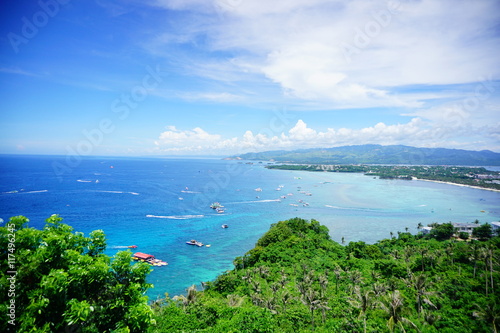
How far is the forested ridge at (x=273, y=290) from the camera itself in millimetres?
5996

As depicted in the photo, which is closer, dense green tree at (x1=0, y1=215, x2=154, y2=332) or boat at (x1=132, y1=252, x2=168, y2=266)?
dense green tree at (x1=0, y1=215, x2=154, y2=332)

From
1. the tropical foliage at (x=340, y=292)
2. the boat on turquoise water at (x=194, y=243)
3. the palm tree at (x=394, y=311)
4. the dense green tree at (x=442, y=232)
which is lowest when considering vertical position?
the boat on turquoise water at (x=194, y=243)

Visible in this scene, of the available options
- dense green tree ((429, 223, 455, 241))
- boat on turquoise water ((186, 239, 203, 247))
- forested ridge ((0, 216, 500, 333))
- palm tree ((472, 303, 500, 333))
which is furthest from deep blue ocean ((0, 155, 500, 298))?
palm tree ((472, 303, 500, 333))

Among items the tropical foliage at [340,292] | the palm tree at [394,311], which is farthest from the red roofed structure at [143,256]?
the palm tree at [394,311]

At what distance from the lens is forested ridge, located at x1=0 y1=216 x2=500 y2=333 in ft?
19.7

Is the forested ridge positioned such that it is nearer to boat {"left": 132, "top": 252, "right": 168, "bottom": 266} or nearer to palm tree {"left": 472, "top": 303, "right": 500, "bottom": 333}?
palm tree {"left": 472, "top": 303, "right": 500, "bottom": 333}

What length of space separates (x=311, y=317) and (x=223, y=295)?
1051 cm

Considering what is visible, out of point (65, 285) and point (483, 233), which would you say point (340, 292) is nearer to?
point (65, 285)

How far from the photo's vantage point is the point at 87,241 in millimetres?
7496

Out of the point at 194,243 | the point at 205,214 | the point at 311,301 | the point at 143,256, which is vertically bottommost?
the point at 194,243

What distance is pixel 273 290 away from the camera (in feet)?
83.5

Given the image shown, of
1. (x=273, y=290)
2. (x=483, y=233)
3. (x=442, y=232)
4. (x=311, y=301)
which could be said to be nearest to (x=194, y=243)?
(x=273, y=290)

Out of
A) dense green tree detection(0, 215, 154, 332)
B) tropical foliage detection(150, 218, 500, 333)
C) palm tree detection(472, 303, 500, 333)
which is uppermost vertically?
dense green tree detection(0, 215, 154, 332)

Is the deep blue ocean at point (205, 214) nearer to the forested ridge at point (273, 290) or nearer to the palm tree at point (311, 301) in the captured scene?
the forested ridge at point (273, 290)
